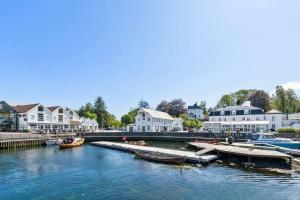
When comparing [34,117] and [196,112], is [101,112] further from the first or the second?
[34,117]

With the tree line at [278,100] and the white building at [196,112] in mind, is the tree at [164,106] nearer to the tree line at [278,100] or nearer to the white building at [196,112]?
the white building at [196,112]

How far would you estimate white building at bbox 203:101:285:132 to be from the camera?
7144 centimetres

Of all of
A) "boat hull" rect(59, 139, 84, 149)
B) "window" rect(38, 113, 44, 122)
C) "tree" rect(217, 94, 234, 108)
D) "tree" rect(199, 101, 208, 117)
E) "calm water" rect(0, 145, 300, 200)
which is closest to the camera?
"calm water" rect(0, 145, 300, 200)

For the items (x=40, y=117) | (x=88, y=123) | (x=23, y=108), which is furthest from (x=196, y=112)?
(x=23, y=108)

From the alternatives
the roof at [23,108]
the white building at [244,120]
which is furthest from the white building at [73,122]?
the white building at [244,120]

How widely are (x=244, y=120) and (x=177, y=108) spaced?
163 ft

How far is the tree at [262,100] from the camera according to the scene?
10469 cm

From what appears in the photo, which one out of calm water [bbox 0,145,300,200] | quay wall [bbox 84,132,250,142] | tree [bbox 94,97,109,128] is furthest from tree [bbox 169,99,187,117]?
calm water [bbox 0,145,300,200]

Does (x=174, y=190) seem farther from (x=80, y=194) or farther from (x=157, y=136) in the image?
(x=157, y=136)

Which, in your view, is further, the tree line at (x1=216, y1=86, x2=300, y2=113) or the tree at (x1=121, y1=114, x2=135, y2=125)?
the tree at (x1=121, y1=114, x2=135, y2=125)

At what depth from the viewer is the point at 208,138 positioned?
57.2 meters

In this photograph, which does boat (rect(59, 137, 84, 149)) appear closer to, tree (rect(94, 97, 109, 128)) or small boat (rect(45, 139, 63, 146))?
small boat (rect(45, 139, 63, 146))

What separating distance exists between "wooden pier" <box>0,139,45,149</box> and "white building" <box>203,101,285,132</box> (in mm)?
45686

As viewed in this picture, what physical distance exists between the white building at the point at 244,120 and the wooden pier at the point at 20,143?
45.7 m
